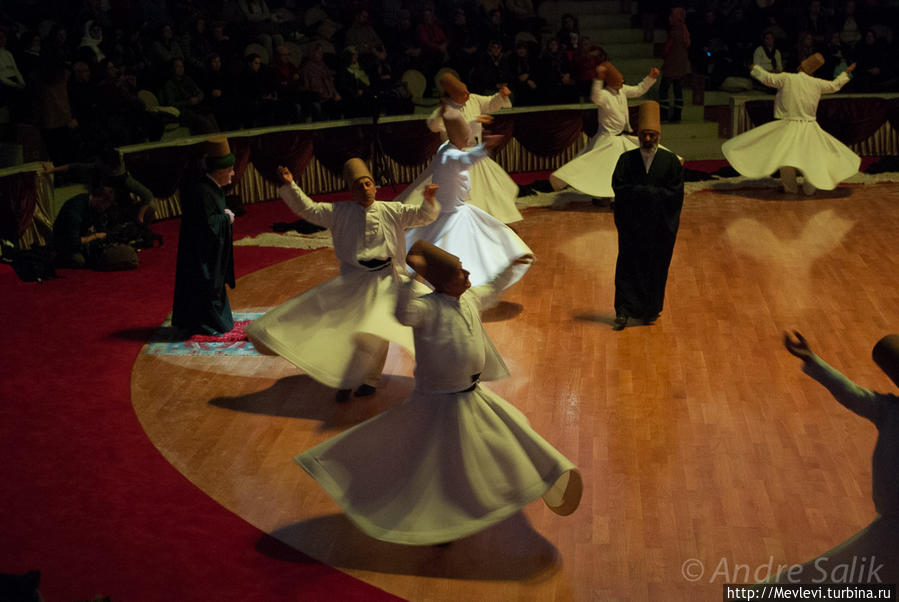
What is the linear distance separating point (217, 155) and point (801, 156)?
23.6 ft

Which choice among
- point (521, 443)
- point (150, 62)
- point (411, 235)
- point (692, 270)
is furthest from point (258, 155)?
point (521, 443)

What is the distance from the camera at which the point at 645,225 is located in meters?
7.12

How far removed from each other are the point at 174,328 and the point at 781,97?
24.8 ft

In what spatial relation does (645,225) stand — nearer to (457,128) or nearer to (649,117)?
(649,117)

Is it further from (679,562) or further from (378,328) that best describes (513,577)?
(378,328)

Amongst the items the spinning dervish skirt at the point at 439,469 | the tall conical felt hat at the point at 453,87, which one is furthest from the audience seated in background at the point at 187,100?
the spinning dervish skirt at the point at 439,469

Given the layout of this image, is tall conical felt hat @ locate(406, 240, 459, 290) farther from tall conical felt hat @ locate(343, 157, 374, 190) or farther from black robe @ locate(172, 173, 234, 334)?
black robe @ locate(172, 173, 234, 334)

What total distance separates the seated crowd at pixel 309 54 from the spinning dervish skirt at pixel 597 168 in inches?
108

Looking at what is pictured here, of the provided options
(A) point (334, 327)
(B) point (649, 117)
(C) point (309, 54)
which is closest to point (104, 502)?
(A) point (334, 327)

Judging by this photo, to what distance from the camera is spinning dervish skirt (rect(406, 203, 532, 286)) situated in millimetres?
7336

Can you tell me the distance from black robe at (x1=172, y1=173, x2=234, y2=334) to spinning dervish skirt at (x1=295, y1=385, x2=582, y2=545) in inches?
120

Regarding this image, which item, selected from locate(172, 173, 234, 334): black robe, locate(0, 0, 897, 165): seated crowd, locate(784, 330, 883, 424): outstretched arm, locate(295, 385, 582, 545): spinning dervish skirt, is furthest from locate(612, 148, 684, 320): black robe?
locate(0, 0, 897, 165): seated crowd

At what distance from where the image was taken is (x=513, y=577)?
425cm

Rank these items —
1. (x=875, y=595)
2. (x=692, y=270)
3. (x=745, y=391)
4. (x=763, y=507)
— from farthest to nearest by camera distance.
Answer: (x=692, y=270) → (x=745, y=391) → (x=763, y=507) → (x=875, y=595)
